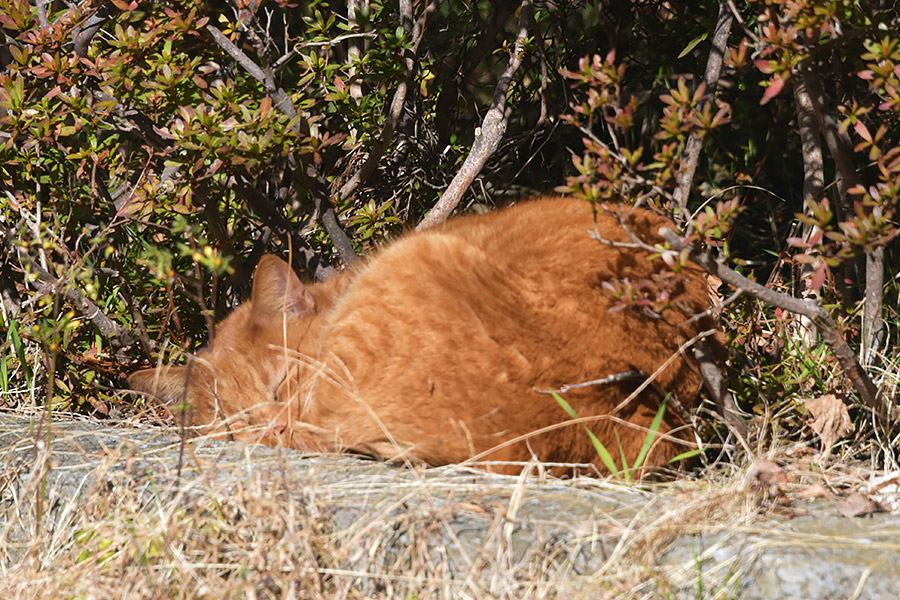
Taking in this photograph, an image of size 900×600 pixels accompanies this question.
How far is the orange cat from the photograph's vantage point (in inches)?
91.8

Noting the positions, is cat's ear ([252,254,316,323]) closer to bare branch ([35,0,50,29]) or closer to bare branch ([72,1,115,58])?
bare branch ([72,1,115,58])

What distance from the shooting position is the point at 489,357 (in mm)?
2322

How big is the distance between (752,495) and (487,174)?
95.6 inches

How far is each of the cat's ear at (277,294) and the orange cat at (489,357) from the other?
0.25 metres

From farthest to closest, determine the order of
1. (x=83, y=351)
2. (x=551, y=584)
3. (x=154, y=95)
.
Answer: (x=83, y=351) → (x=154, y=95) → (x=551, y=584)

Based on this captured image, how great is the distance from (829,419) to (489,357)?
1171 mm

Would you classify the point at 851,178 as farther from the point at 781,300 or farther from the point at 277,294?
the point at 277,294

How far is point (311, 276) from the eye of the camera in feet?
12.2

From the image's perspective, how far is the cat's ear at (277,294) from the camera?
114 inches

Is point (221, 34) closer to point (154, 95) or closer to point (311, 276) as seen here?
point (154, 95)

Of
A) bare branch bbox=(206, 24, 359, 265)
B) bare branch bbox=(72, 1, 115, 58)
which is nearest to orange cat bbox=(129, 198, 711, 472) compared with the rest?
bare branch bbox=(206, 24, 359, 265)

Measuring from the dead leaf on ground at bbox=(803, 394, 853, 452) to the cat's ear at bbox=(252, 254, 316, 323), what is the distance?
180 centimetres

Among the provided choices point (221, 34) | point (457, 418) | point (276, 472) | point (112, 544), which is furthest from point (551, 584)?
point (221, 34)

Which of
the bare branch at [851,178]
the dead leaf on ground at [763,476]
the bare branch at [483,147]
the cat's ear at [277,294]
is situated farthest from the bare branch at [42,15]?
the dead leaf on ground at [763,476]
